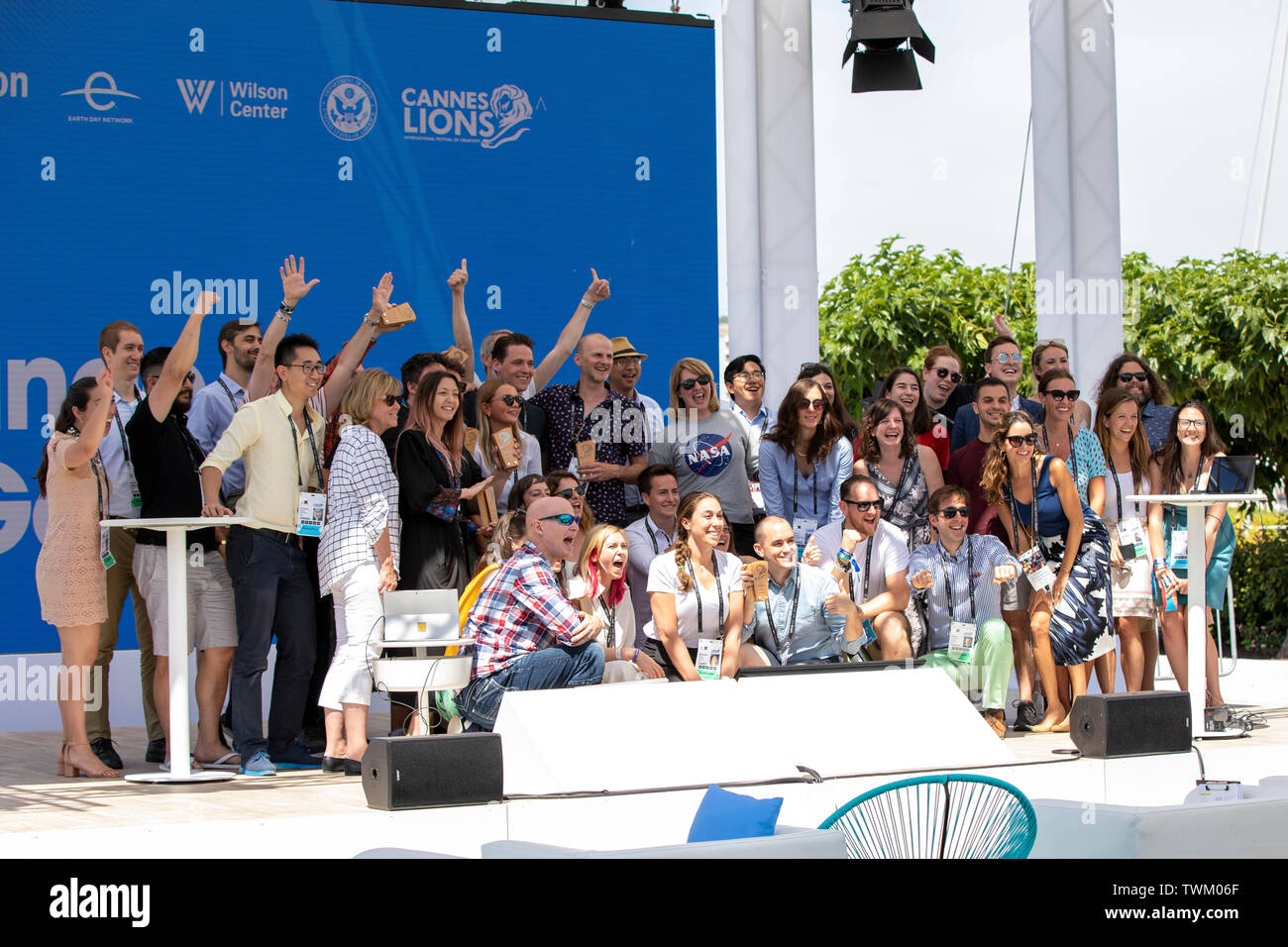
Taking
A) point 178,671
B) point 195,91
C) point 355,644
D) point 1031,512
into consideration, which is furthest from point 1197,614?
point 195,91

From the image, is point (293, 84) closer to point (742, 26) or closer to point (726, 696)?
point (742, 26)

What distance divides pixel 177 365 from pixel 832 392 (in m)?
2.95

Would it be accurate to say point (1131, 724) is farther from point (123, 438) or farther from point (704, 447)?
point (123, 438)

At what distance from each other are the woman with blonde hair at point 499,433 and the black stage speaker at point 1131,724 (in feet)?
8.32

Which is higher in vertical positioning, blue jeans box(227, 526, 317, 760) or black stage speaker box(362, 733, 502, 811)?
blue jeans box(227, 526, 317, 760)

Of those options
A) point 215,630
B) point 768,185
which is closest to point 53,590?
point 215,630

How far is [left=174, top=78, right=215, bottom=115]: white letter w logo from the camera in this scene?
7.70 m

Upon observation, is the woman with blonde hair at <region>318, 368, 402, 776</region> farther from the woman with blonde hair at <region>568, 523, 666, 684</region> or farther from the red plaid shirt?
the woman with blonde hair at <region>568, 523, 666, 684</region>

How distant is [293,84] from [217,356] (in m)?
1.50

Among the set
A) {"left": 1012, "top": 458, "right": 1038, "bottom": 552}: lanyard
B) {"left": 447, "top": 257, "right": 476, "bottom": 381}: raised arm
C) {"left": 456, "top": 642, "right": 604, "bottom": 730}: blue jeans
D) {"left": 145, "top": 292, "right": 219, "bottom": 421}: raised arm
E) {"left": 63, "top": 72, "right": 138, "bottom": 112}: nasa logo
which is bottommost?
{"left": 456, "top": 642, "right": 604, "bottom": 730}: blue jeans

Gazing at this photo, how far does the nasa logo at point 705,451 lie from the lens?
691 cm

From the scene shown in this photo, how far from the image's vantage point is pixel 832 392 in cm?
699

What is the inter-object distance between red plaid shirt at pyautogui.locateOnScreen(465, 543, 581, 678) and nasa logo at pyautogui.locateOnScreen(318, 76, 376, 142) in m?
3.32

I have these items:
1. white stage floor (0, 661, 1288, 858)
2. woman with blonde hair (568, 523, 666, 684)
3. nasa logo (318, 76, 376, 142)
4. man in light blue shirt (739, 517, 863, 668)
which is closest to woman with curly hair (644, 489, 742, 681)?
woman with blonde hair (568, 523, 666, 684)
